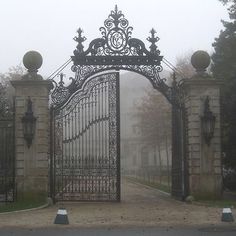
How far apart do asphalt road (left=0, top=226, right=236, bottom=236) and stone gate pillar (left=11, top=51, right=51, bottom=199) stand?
6.86 meters

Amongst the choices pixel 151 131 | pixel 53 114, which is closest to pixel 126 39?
pixel 53 114

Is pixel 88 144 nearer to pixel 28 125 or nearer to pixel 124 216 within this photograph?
pixel 28 125

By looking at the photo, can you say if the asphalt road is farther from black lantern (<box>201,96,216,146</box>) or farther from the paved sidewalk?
black lantern (<box>201,96,216,146</box>)

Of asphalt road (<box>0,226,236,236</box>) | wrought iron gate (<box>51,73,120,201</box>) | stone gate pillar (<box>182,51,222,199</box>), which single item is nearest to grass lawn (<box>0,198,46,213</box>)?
wrought iron gate (<box>51,73,120,201</box>)

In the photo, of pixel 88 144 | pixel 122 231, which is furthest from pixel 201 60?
pixel 122 231

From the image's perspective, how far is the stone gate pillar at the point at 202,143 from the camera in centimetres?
1992

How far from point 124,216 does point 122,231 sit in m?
3.02

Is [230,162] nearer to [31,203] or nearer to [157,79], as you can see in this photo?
[157,79]

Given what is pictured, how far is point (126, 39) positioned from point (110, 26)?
81 cm

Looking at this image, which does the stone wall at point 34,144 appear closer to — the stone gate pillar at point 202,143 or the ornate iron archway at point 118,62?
the ornate iron archway at point 118,62

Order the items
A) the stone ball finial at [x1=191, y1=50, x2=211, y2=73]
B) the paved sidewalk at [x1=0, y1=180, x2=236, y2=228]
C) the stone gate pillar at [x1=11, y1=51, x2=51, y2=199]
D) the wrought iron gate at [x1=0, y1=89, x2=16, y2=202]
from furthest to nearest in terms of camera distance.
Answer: the stone ball finial at [x1=191, y1=50, x2=211, y2=73]
the wrought iron gate at [x1=0, y1=89, x2=16, y2=202]
the stone gate pillar at [x1=11, y1=51, x2=51, y2=199]
the paved sidewalk at [x1=0, y1=180, x2=236, y2=228]

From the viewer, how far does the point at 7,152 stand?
68.1ft

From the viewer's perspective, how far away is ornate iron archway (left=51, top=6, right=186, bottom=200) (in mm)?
20750

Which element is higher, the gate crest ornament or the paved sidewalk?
the gate crest ornament
